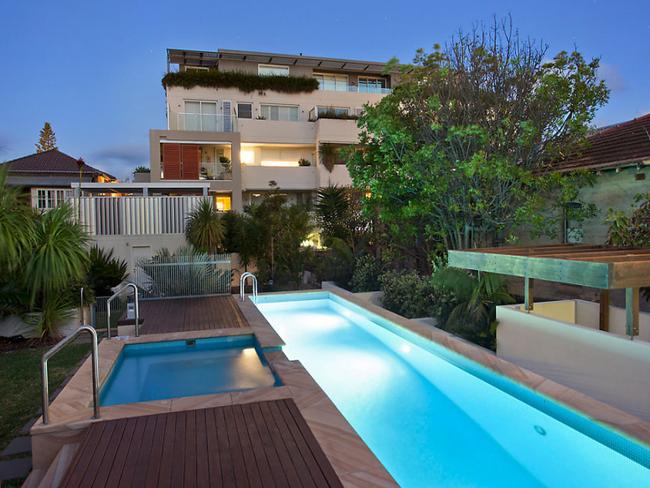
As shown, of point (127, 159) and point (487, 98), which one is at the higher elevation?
point (127, 159)

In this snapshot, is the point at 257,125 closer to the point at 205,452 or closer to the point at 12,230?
the point at 12,230

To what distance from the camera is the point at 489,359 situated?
6223 mm

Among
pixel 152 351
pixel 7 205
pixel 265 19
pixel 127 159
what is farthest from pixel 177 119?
pixel 127 159

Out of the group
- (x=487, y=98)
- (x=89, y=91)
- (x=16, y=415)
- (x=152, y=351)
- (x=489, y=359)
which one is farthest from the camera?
(x=89, y=91)

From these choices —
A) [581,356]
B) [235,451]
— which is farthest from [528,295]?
[235,451]

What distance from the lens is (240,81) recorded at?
25.7 meters

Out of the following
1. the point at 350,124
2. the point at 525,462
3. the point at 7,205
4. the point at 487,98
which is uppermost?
the point at 350,124

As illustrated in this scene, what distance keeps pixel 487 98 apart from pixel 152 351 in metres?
8.26

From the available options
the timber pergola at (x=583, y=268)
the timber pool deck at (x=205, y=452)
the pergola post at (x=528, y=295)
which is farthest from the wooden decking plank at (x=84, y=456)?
the pergola post at (x=528, y=295)

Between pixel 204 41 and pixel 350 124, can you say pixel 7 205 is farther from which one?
pixel 204 41

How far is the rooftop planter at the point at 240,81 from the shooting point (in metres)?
24.9

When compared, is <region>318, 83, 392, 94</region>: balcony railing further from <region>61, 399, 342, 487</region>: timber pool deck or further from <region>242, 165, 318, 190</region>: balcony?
<region>61, 399, 342, 487</region>: timber pool deck

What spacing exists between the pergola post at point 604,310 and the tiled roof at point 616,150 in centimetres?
448

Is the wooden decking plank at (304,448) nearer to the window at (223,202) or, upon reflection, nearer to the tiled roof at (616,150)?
the tiled roof at (616,150)
